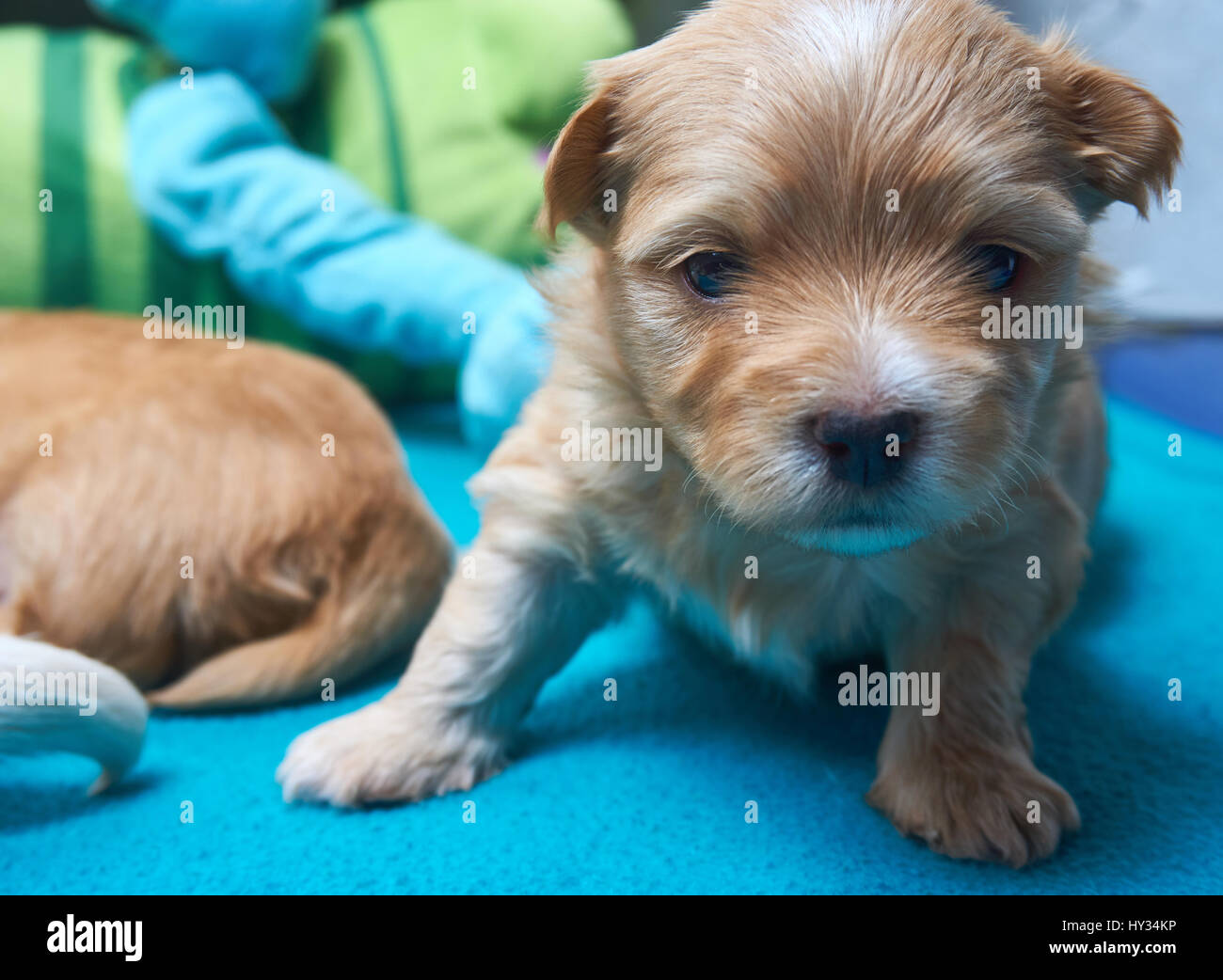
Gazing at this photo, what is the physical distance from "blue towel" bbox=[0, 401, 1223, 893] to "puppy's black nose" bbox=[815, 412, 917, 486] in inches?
24.3

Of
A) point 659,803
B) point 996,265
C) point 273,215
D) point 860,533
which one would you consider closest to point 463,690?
point 659,803

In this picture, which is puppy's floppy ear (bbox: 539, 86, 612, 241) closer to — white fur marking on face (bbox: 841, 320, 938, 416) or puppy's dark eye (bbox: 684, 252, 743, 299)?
puppy's dark eye (bbox: 684, 252, 743, 299)

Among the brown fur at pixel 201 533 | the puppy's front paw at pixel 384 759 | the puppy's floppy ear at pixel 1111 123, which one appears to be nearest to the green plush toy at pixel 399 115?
the brown fur at pixel 201 533

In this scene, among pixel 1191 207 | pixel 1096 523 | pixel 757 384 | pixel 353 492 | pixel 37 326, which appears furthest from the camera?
pixel 1191 207

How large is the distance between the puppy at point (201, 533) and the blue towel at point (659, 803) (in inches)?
4.9

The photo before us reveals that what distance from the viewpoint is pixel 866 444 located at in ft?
4.09

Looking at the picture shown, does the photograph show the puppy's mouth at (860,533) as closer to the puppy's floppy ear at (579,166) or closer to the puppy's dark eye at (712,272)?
the puppy's dark eye at (712,272)

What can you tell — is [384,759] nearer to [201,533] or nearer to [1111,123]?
[201,533]

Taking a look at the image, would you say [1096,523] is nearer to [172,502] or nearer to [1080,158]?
[1080,158]

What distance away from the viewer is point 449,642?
1.74 meters

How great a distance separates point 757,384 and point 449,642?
2.40ft

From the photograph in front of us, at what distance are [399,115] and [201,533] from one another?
2094 mm

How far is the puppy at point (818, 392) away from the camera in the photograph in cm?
130
